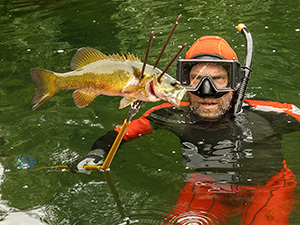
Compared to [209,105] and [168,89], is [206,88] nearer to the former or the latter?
[209,105]

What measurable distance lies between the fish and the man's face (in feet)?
5.19

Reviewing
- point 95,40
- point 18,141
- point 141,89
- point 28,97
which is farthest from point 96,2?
point 141,89

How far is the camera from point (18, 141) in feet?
15.8

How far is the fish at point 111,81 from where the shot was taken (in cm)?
217

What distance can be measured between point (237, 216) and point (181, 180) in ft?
2.33

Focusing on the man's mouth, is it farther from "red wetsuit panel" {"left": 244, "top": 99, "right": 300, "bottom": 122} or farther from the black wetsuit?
"red wetsuit panel" {"left": 244, "top": 99, "right": 300, "bottom": 122}

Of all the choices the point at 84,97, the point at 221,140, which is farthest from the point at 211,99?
the point at 84,97

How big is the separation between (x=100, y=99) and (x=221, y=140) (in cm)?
221

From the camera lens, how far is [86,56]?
2369 mm

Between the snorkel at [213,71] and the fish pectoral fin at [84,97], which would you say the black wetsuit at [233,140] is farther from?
the fish pectoral fin at [84,97]

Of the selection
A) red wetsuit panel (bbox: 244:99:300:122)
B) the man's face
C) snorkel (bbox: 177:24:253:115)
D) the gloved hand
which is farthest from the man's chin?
the gloved hand

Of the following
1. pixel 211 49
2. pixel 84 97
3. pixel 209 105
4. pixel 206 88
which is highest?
pixel 84 97

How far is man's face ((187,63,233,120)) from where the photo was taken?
12.7ft

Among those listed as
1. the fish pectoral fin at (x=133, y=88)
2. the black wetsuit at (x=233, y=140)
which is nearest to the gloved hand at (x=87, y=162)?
the black wetsuit at (x=233, y=140)
